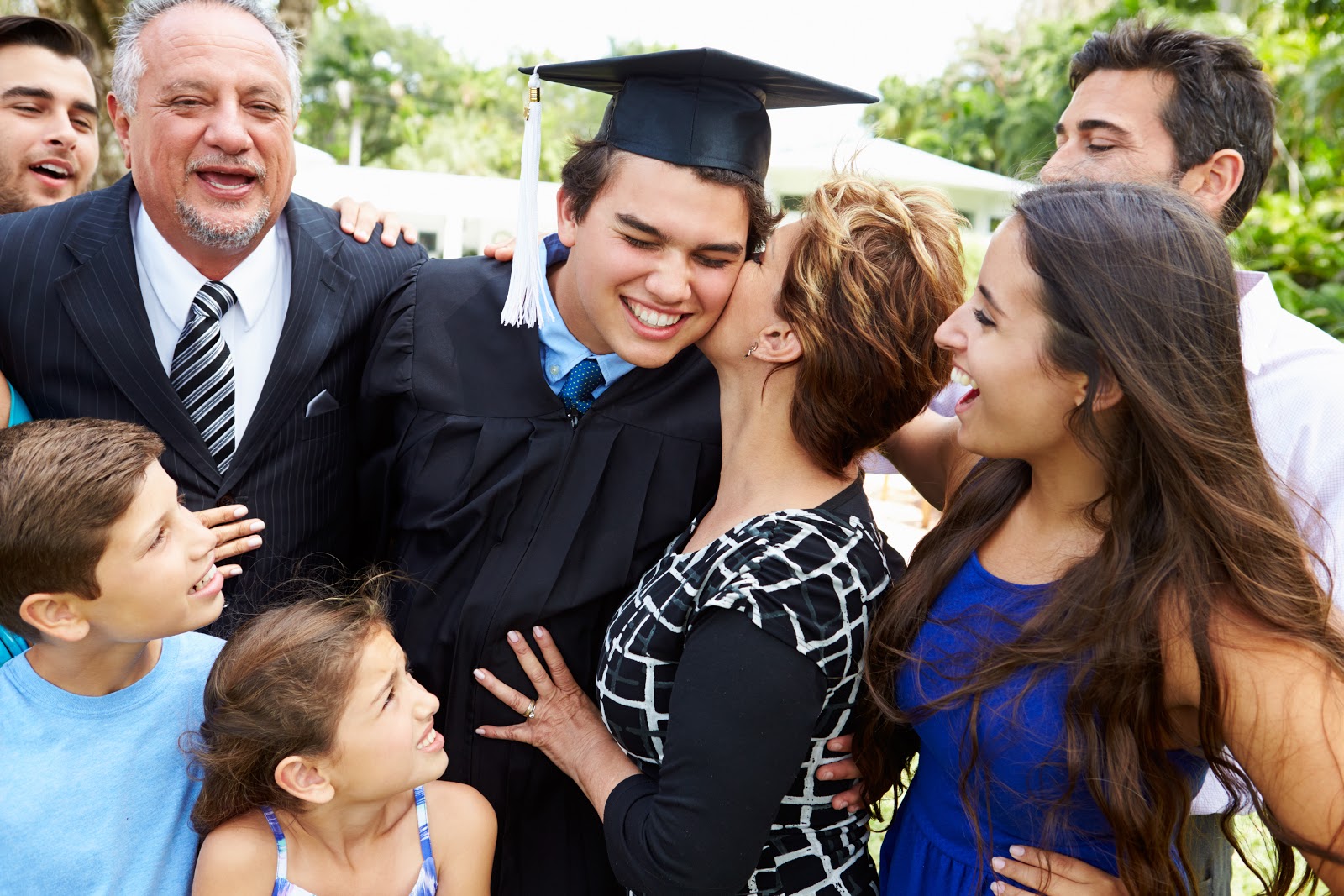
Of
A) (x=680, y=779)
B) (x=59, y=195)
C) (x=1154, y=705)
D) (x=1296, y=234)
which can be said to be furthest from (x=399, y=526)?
(x=1296, y=234)

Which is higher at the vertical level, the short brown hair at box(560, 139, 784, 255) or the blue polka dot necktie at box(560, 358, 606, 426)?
the short brown hair at box(560, 139, 784, 255)

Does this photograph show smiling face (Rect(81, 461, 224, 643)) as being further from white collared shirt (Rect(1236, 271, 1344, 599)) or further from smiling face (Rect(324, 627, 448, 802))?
white collared shirt (Rect(1236, 271, 1344, 599))

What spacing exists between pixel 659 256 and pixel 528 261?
0.38 metres

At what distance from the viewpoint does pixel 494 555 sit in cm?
226

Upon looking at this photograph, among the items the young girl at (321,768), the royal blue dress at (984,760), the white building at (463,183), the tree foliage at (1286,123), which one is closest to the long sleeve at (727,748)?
the royal blue dress at (984,760)

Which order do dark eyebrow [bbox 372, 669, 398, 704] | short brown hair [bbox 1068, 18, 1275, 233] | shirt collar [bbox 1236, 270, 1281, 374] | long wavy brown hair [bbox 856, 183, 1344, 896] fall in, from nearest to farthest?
long wavy brown hair [bbox 856, 183, 1344, 896], dark eyebrow [bbox 372, 669, 398, 704], shirt collar [bbox 1236, 270, 1281, 374], short brown hair [bbox 1068, 18, 1275, 233]

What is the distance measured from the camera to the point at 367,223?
2859 millimetres

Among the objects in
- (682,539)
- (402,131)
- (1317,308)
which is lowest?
(402,131)

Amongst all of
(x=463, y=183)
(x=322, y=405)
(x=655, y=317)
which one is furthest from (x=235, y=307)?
(x=463, y=183)

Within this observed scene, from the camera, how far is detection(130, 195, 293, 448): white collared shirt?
253 cm

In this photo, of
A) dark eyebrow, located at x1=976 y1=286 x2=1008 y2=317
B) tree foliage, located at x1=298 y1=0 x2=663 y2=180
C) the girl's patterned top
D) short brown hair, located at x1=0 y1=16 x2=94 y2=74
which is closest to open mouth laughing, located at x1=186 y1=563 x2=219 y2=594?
the girl's patterned top

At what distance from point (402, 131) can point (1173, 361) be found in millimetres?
33777

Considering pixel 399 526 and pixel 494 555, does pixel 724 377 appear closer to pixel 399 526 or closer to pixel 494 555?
pixel 494 555

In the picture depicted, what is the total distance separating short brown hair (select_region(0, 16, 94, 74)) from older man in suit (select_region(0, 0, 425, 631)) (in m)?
1.48
